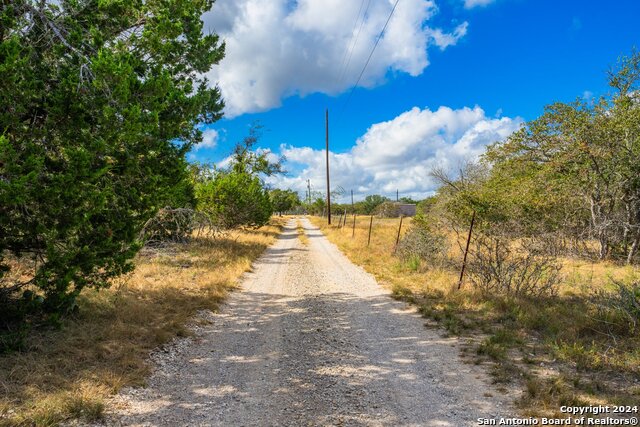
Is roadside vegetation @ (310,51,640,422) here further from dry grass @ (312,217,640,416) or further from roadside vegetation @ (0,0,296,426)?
roadside vegetation @ (0,0,296,426)

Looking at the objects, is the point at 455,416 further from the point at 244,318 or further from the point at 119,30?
the point at 119,30

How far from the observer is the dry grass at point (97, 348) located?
3480 mm

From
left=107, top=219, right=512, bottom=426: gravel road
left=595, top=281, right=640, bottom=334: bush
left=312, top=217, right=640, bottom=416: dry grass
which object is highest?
left=595, top=281, right=640, bottom=334: bush

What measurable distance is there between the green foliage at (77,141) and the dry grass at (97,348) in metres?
0.59

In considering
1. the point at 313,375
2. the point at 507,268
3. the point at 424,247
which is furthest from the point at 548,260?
the point at 313,375

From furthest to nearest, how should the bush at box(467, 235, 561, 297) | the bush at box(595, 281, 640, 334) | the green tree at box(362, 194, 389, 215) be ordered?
the green tree at box(362, 194, 389, 215) < the bush at box(467, 235, 561, 297) < the bush at box(595, 281, 640, 334)

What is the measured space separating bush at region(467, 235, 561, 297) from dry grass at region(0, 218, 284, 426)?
21.2 ft

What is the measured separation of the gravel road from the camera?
356 centimetres

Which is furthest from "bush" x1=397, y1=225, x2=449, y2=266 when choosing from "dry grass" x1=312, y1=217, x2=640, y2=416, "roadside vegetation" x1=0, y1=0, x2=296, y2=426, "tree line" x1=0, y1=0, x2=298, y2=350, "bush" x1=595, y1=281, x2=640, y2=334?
"tree line" x1=0, y1=0, x2=298, y2=350

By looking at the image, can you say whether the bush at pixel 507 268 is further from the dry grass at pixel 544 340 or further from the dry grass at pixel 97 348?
the dry grass at pixel 97 348

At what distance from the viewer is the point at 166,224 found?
15484 millimetres

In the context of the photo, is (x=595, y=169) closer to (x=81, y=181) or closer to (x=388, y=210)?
(x=81, y=181)

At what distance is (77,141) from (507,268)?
28.6 feet

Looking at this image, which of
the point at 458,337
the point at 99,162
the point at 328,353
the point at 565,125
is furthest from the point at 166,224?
the point at 565,125
